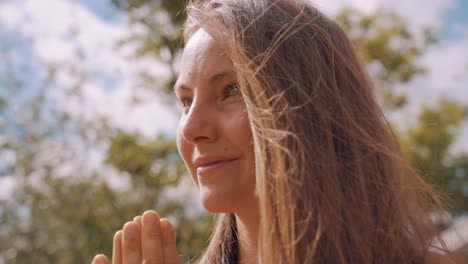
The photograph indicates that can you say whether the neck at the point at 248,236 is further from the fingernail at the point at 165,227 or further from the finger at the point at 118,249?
the finger at the point at 118,249

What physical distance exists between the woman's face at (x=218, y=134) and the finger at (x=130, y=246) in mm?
206

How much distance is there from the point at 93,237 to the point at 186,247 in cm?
139

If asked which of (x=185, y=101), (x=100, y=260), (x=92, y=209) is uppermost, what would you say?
(x=92, y=209)

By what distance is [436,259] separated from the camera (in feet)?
5.82

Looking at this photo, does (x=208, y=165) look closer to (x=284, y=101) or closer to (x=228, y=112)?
(x=228, y=112)

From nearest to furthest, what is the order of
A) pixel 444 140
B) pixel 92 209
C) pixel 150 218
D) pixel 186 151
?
pixel 150 218, pixel 186 151, pixel 92 209, pixel 444 140

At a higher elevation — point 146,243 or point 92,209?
point 92,209

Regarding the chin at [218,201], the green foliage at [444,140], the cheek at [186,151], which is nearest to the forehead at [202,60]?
the cheek at [186,151]

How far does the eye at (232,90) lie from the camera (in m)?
1.83

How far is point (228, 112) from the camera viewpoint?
71.4 inches

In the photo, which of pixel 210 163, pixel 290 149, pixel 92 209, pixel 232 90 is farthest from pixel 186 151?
pixel 92 209

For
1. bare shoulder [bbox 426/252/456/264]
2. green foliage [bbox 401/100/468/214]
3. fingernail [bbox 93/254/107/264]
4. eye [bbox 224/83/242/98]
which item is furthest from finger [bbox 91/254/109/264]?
green foliage [bbox 401/100/468/214]

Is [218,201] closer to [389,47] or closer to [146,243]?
[146,243]

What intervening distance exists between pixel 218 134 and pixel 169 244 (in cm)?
31
